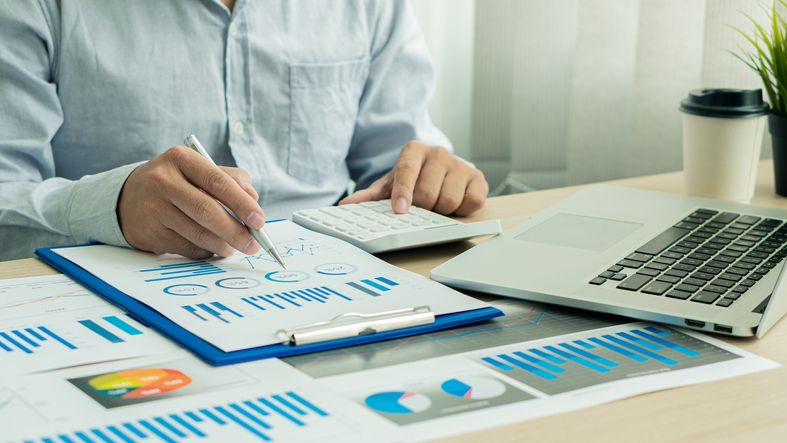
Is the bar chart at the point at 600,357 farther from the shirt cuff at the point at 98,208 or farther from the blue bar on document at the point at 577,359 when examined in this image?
the shirt cuff at the point at 98,208

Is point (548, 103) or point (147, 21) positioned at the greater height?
point (147, 21)

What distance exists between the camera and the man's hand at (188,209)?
2.65 ft

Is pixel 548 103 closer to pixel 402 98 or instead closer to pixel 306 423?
pixel 402 98

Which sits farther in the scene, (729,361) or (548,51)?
(548,51)

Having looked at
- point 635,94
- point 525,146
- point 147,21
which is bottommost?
point 525,146

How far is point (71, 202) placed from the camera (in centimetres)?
94

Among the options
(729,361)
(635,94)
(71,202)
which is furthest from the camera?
(635,94)

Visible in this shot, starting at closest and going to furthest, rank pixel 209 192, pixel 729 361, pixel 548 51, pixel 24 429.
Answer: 1. pixel 24 429
2. pixel 729 361
3. pixel 209 192
4. pixel 548 51

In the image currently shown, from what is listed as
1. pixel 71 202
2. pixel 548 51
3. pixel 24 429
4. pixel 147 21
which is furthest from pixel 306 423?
pixel 548 51

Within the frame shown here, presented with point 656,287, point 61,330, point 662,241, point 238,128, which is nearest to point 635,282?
point 656,287

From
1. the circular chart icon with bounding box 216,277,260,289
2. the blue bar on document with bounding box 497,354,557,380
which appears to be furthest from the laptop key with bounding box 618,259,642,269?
the circular chart icon with bounding box 216,277,260,289

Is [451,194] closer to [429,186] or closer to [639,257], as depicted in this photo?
[429,186]

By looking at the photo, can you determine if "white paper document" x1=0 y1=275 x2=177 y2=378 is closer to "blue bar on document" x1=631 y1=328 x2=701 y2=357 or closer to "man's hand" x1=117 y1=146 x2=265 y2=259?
"man's hand" x1=117 y1=146 x2=265 y2=259

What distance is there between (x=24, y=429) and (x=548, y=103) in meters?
1.43
